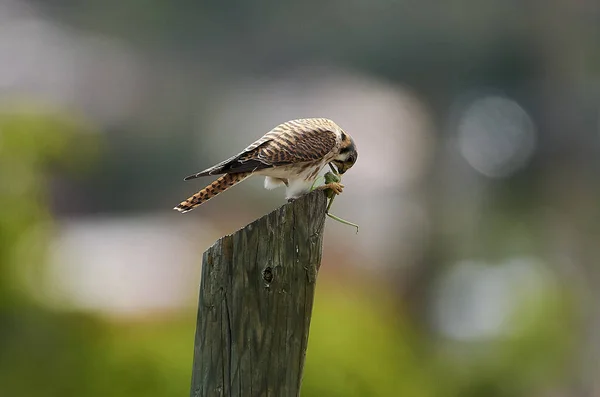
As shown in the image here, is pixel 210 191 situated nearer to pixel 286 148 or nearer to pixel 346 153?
pixel 286 148

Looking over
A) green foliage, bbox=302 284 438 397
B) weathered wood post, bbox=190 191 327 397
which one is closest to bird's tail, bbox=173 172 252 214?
weathered wood post, bbox=190 191 327 397

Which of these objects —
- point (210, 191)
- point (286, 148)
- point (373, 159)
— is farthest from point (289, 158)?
point (373, 159)

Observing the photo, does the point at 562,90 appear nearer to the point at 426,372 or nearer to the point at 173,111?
the point at 426,372

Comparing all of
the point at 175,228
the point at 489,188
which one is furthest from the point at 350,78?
the point at 175,228

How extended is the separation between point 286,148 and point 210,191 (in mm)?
146

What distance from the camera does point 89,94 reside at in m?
3.77

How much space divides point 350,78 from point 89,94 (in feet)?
4.32

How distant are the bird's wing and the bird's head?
0.17 ft

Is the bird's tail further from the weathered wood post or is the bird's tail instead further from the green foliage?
the green foliage

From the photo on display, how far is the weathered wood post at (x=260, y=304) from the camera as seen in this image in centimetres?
102

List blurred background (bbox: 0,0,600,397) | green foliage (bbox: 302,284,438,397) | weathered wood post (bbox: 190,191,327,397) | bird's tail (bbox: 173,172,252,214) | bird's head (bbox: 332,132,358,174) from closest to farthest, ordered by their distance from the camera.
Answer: weathered wood post (bbox: 190,191,327,397) → bird's tail (bbox: 173,172,252,214) → bird's head (bbox: 332,132,358,174) → green foliage (bbox: 302,284,438,397) → blurred background (bbox: 0,0,600,397)

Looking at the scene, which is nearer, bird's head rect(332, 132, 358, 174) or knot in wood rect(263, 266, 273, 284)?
knot in wood rect(263, 266, 273, 284)

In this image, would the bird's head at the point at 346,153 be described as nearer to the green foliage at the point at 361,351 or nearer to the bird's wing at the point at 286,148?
the bird's wing at the point at 286,148

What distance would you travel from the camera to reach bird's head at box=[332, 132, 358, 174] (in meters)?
1.34
